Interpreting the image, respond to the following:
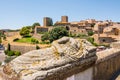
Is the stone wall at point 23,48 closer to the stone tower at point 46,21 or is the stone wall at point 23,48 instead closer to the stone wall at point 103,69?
the stone tower at point 46,21

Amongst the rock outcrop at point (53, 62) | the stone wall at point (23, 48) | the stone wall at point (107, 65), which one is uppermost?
the rock outcrop at point (53, 62)

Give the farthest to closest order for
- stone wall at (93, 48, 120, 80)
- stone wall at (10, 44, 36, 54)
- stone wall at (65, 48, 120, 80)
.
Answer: stone wall at (10, 44, 36, 54) < stone wall at (93, 48, 120, 80) < stone wall at (65, 48, 120, 80)

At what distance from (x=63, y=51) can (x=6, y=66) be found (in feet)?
3.03

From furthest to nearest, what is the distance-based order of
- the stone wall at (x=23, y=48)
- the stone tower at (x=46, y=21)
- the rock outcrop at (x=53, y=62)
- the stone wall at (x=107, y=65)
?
1. the stone tower at (x=46, y=21)
2. the stone wall at (x=23, y=48)
3. the stone wall at (x=107, y=65)
4. the rock outcrop at (x=53, y=62)

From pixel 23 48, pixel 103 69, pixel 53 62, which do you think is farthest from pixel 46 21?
pixel 53 62

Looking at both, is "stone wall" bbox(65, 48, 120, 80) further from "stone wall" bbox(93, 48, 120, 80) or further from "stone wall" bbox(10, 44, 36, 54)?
"stone wall" bbox(10, 44, 36, 54)

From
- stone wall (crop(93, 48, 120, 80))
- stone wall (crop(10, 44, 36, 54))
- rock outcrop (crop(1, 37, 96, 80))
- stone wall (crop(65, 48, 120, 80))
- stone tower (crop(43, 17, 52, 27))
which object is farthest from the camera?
stone tower (crop(43, 17, 52, 27))

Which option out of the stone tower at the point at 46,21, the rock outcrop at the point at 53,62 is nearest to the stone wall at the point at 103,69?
the rock outcrop at the point at 53,62

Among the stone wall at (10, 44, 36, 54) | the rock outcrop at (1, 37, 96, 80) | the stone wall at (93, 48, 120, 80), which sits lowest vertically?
the stone wall at (10, 44, 36, 54)

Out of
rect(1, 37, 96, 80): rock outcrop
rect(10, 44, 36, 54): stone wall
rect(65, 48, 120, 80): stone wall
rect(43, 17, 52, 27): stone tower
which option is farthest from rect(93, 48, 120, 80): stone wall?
rect(43, 17, 52, 27): stone tower

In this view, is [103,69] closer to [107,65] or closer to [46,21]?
[107,65]

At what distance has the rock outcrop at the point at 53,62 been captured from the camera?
3.02 metres

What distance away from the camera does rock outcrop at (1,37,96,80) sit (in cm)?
302

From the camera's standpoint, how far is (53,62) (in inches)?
127
